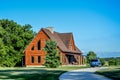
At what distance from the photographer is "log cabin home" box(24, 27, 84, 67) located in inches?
2564

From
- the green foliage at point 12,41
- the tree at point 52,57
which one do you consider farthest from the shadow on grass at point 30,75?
the green foliage at point 12,41

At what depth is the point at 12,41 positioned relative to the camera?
74.4 m

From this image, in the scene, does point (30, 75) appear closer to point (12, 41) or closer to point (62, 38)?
point (62, 38)

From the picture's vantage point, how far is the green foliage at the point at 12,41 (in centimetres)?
7106

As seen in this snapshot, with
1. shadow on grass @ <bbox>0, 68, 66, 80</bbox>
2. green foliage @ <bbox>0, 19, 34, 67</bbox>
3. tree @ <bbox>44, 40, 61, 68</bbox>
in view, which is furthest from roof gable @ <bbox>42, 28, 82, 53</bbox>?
shadow on grass @ <bbox>0, 68, 66, 80</bbox>

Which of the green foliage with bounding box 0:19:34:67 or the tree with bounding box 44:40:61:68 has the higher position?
→ the green foliage with bounding box 0:19:34:67

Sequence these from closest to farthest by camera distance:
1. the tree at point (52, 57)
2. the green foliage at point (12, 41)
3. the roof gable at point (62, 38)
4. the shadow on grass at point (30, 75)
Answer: the shadow on grass at point (30, 75), the tree at point (52, 57), the roof gable at point (62, 38), the green foliage at point (12, 41)

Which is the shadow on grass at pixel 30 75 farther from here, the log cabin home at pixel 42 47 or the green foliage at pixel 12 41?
the green foliage at pixel 12 41

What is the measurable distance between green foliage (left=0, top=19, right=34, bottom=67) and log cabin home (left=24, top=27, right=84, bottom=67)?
6328mm

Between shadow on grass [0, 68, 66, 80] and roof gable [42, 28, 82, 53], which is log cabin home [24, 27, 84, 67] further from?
shadow on grass [0, 68, 66, 80]

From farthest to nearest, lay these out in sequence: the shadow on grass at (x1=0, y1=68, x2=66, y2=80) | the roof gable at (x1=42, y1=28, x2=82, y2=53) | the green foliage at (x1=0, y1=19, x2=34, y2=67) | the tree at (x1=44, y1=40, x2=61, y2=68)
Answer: the green foliage at (x1=0, y1=19, x2=34, y2=67)
the roof gable at (x1=42, y1=28, x2=82, y2=53)
the tree at (x1=44, y1=40, x2=61, y2=68)
the shadow on grass at (x1=0, y1=68, x2=66, y2=80)

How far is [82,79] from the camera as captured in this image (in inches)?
792

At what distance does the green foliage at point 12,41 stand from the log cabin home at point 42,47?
20.8 ft

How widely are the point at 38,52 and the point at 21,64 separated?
10.5 metres
